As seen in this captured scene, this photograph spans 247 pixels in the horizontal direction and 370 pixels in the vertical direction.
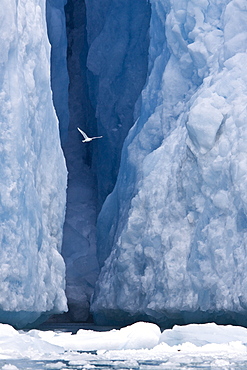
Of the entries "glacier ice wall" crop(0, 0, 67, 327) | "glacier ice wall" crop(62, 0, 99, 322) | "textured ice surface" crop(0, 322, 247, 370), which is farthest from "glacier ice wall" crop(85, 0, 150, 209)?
"textured ice surface" crop(0, 322, 247, 370)

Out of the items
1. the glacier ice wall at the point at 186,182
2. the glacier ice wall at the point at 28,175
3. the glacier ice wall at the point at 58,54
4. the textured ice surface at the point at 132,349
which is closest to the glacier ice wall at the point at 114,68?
the glacier ice wall at the point at 58,54

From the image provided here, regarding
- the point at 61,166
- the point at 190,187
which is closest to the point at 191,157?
the point at 190,187

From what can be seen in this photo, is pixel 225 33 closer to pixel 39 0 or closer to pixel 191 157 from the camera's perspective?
pixel 191 157

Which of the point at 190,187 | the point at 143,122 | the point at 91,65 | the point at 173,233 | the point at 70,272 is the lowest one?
the point at 70,272

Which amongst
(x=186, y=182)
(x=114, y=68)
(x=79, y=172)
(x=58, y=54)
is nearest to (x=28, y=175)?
(x=186, y=182)

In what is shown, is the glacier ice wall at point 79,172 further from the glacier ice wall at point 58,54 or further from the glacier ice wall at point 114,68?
the glacier ice wall at point 58,54

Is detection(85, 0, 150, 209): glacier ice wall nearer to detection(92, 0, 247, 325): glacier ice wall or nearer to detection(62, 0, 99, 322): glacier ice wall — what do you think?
detection(62, 0, 99, 322): glacier ice wall

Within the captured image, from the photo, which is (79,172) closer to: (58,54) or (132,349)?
(58,54)
